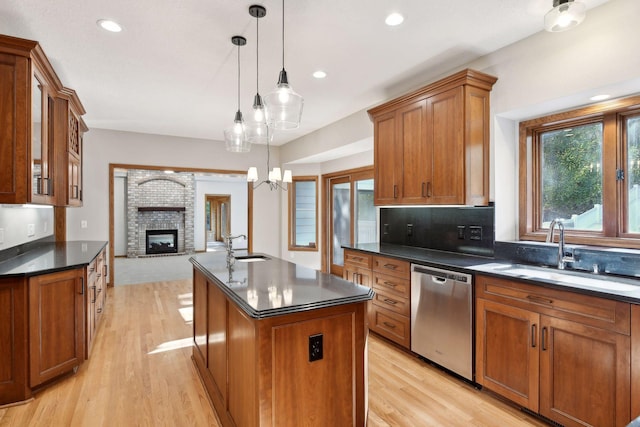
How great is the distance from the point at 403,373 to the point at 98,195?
5.45m

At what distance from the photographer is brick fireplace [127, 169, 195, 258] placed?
9.80m

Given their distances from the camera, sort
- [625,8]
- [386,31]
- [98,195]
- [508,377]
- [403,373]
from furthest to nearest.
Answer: [98,195] → [403,373] → [386,31] → [508,377] → [625,8]

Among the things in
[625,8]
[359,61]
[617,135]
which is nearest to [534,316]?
[617,135]

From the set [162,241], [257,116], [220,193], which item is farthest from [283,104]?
[220,193]

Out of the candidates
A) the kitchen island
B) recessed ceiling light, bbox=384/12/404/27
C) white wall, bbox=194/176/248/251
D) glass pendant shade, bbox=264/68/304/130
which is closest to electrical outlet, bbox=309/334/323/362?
the kitchen island

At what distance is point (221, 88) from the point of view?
3.79 meters

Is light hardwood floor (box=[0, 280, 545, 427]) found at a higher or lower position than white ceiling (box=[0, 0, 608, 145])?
lower

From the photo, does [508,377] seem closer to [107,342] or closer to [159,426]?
[159,426]

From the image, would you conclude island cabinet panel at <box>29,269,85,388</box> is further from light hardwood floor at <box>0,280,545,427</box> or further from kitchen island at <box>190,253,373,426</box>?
kitchen island at <box>190,253,373,426</box>

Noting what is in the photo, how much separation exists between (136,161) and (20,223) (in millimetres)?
2601

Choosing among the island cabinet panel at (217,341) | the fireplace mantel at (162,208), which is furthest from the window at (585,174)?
the fireplace mantel at (162,208)

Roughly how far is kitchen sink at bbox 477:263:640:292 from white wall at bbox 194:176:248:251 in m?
9.48

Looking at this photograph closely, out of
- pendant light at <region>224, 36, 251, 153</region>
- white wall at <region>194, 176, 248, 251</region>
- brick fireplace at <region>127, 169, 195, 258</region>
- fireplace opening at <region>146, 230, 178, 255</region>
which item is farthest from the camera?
white wall at <region>194, 176, 248, 251</region>

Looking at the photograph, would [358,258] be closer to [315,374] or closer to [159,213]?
[315,374]
